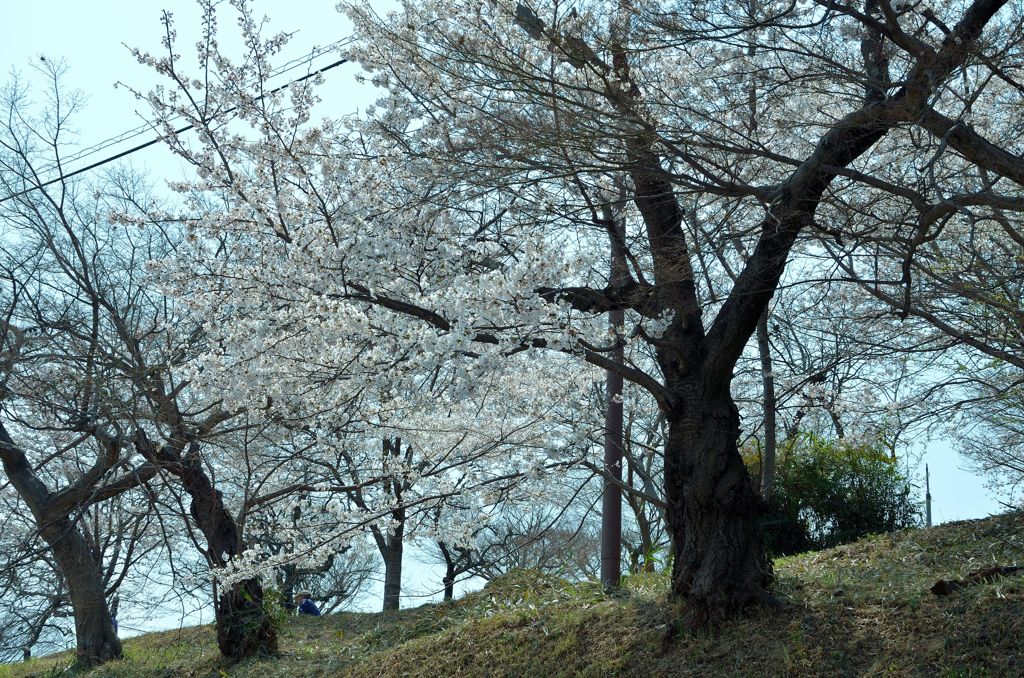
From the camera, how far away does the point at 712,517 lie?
19.1ft

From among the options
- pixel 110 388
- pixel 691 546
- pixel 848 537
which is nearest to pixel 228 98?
pixel 110 388

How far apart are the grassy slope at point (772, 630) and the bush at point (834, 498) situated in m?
1.40

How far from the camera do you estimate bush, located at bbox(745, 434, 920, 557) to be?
863 cm

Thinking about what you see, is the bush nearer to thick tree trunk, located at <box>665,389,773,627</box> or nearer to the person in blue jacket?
thick tree trunk, located at <box>665,389,773,627</box>

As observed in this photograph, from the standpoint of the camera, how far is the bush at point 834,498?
8.63m

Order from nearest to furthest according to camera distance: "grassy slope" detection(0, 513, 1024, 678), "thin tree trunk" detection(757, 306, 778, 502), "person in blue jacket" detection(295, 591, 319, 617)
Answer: "grassy slope" detection(0, 513, 1024, 678) < "thin tree trunk" detection(757, 306, 778, 502) < "person in blue jacket" detection(295, 591, 319, 617)

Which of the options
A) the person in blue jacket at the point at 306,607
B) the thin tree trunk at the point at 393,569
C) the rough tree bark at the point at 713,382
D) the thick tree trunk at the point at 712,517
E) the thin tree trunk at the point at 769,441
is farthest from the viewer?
the thin tree trunk at the point at 393,569

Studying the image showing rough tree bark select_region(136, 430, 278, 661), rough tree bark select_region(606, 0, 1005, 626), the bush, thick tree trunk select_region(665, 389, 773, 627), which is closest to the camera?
rough tree bark select_region(606, 0, 1005, 626)

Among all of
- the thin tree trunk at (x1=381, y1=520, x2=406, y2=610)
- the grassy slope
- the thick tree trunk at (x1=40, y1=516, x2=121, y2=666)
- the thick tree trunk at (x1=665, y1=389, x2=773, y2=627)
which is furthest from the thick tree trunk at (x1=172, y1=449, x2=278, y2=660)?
the thin tree trunk at (x1=381, y1=520, x2=406, y2=610)

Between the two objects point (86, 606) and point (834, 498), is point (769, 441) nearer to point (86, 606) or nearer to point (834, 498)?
point (834, 498)

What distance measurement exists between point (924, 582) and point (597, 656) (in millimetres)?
2113

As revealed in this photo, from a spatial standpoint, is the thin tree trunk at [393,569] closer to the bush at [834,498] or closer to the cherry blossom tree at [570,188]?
the bush at [834,498]

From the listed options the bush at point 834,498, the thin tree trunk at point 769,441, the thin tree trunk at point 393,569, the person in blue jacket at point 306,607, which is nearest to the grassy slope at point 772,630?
the thin tree trunk at point 769,441

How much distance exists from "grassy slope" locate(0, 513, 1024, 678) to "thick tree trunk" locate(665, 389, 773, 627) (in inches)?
7.6
